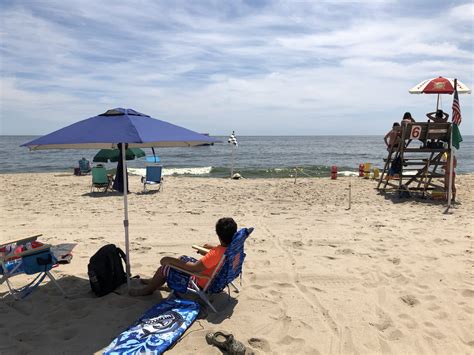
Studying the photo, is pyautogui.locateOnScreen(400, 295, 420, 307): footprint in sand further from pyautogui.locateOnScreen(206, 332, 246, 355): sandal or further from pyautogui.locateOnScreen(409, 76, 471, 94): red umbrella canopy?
pyautogui.locateOnScreen(409, 76, 471, 94): red umbrella canopy

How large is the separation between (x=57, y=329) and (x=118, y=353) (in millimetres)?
801

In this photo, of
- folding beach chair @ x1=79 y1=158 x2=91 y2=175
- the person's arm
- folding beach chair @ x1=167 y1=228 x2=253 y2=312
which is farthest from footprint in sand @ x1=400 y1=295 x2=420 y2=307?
folding beach chair @ x1=79 y1=158 x2=91 y2=175

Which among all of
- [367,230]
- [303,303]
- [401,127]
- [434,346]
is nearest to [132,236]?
[303,303]

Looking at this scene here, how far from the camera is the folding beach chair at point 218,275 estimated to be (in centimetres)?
368

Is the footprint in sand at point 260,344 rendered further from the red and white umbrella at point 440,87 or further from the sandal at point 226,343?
the red and white umbrella at point 440,87

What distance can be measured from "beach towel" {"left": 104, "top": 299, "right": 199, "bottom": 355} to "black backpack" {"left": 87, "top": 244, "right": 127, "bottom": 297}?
27.7 inches

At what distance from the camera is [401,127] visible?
9.88m

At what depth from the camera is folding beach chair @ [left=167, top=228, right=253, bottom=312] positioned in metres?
3.68

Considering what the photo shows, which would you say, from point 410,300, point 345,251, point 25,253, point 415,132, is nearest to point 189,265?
point 25,253

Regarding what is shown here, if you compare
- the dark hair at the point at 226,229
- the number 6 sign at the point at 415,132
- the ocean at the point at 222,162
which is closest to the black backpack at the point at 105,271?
the dark hair at the point at 226,229

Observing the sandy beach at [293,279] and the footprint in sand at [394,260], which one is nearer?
the sandy beach at [293,279]

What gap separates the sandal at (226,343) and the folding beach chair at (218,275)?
0.51 m

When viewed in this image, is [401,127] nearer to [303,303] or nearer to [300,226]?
[300,226]

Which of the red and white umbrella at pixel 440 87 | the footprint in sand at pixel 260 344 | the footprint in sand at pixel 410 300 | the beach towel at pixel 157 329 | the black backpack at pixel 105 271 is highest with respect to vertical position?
the red and white umbrella at pixel 440 87
